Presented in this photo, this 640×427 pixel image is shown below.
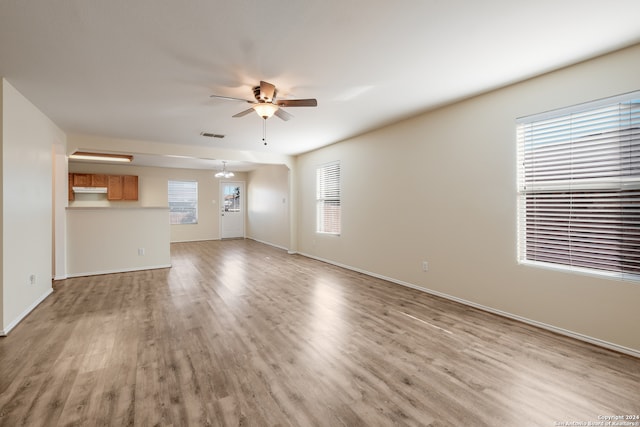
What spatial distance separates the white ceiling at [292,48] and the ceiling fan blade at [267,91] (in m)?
0.11

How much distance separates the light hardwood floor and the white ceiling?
2503mm

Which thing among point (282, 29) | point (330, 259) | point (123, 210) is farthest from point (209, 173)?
point (282, 29)

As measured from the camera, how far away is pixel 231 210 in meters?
10.4

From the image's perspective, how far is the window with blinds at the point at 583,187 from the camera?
2408 millimetres

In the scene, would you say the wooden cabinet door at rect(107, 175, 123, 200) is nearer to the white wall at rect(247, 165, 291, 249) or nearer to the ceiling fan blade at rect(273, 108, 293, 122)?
the white wall at rect(247, 165, 291, 249)

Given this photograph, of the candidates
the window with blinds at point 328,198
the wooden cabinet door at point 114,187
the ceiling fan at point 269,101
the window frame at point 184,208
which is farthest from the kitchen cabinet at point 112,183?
the ceiling fan at point 269,101

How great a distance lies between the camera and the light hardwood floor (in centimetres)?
174

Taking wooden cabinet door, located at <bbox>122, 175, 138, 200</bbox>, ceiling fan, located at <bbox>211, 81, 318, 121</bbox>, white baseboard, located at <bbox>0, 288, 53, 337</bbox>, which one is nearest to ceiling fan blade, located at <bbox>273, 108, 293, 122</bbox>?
ceiling fan, located at <bbox>211, 81, 318, 121</bbox>

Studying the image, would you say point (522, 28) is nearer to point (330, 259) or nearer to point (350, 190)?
point (350, 190)

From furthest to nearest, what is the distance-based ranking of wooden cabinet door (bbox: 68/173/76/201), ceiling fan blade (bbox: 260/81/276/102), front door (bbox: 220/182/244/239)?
front door (bbox: 220/182/244/239) < wooden cabinet door (bbox: 68/173/76/201) < ceiling fan blade (bbox: 260/81/276/102)

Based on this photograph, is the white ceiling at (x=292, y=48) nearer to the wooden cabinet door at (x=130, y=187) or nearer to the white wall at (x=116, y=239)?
the white wall at (x=116, y=239)

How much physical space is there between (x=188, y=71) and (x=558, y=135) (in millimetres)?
3589

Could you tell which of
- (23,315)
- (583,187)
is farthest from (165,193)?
(583,187)

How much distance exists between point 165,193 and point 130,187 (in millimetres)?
977
